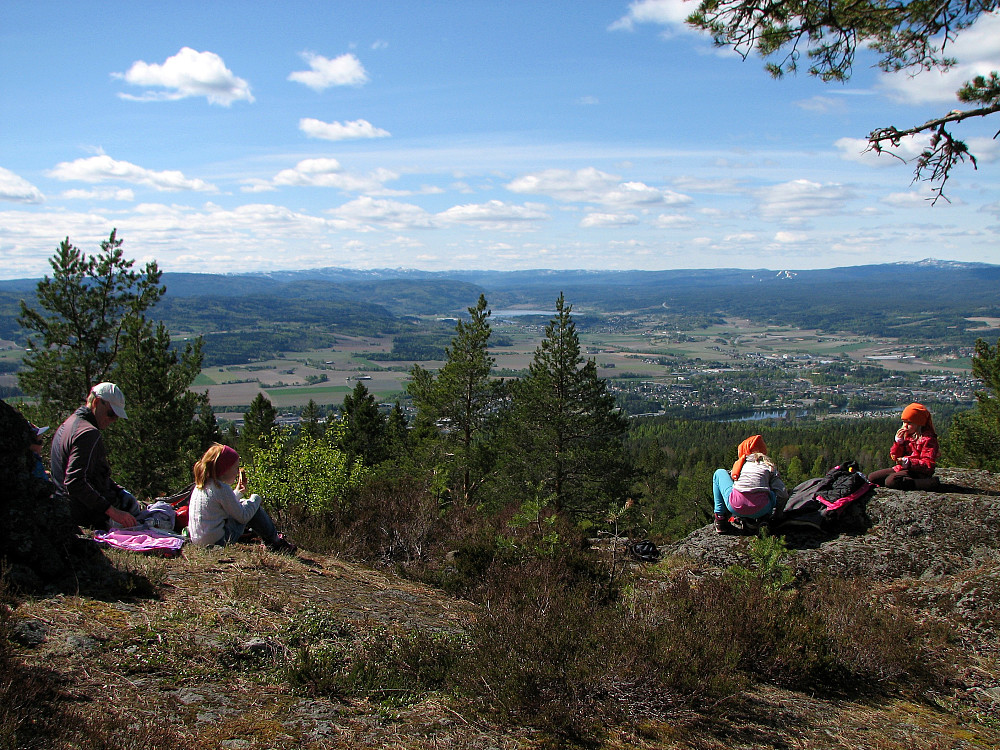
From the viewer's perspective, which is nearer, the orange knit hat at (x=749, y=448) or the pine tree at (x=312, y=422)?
the orange knit hat at (x=749, y=448)

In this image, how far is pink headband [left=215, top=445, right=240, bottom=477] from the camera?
541 cm

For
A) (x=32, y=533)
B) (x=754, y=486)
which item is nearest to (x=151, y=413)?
(x=32, y=533)

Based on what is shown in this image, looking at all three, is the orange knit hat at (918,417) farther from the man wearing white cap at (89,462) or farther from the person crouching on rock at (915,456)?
the man wearing white cap at (89,462)

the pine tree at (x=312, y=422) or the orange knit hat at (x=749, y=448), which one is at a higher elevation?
the orange knit hat at (x=749, y=448)

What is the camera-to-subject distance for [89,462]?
5098 mm

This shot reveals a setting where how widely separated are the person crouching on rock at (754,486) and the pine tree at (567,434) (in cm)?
1100

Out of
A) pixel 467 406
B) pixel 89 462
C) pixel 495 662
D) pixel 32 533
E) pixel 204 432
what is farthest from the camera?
pixel 204 432

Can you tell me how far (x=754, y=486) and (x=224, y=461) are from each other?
16.7 ft

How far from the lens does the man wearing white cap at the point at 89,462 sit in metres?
5.04

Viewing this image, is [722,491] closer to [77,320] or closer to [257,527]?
[257,527]

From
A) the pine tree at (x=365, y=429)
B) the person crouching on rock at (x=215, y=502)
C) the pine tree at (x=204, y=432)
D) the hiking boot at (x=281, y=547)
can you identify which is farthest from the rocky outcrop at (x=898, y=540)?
the pine tree at (x=365, y=429)

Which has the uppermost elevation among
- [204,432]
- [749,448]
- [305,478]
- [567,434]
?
[749,448]

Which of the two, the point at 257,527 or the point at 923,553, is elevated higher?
the point at 257,527

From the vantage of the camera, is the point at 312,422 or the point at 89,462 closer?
the point at 89,462
